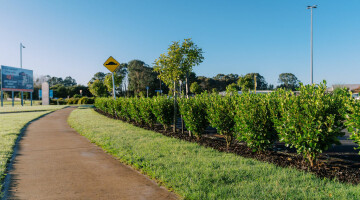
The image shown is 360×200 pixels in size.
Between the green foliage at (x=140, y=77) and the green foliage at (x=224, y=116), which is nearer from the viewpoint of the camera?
the green foliage at (x=224, y=116)

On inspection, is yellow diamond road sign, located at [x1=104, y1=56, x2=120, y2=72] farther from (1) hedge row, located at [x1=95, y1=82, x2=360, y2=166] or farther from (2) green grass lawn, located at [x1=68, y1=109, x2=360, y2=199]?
(2) green grass lawn, located at [x1=68, y1=109, x2=360, y2=199]

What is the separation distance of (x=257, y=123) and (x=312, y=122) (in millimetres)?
1320

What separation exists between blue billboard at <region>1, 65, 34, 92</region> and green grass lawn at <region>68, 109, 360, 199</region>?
45801 mm

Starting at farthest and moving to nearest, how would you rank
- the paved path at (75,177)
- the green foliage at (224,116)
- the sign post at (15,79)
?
the sign post at (15,79)
the green foliage at (224,116)
the paved path at (75,177)

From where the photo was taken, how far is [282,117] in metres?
4.89

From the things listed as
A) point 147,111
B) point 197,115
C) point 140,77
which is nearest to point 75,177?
point 197,115

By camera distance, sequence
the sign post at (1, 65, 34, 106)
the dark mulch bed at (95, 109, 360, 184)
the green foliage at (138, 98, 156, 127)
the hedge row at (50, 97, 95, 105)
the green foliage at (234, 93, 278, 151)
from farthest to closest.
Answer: the hedge row at (50, 97, 95, 105), the sign post at (1, 65, 34, 106), the green foliage at (138, 98, 156, 127), the green foliage at (234, 93, 278, 151), the dark mulch bed at (95, 109, 360, 184)

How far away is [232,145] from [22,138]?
23.8ft

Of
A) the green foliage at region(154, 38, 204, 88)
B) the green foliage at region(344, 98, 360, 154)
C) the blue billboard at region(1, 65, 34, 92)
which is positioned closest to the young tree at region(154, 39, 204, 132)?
the green foliage at region(154, 38, 204, 88)

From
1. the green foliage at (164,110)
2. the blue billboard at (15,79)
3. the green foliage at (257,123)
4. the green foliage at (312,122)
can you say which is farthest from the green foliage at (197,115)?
the blue billboard at (15,79)

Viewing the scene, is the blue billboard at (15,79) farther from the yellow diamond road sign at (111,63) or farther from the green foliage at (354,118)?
the green foliage at (354,118)

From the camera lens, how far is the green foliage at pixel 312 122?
172 inches

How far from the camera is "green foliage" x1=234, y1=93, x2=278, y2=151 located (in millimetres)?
5457

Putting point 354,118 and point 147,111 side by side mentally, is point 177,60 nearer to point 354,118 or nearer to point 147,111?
point 147,111
